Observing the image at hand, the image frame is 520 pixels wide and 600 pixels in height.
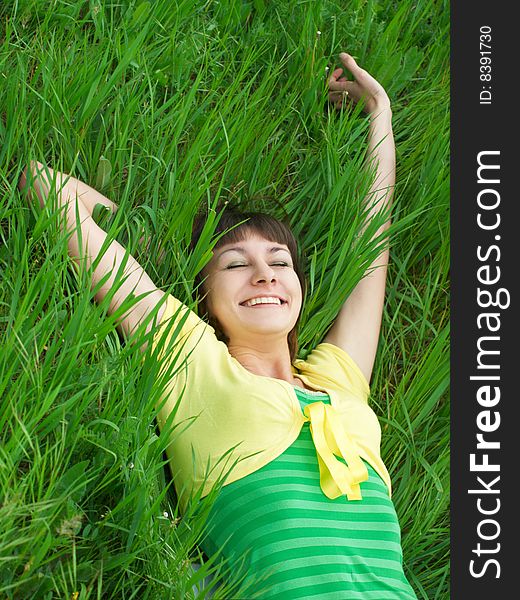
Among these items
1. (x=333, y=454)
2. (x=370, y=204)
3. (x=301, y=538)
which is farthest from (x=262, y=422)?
(x=370, y=204)

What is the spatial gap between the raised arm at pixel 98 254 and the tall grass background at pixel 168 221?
46 millimetres

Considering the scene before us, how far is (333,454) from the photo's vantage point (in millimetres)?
2303

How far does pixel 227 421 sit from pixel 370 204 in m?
0.95

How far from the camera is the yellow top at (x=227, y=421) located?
225 centimetres

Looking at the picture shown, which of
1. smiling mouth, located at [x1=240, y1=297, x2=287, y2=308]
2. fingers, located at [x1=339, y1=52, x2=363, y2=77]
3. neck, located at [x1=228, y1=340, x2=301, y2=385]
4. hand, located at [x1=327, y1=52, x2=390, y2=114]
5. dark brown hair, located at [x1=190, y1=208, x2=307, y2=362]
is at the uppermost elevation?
fingers, located at [x1=339, y1=52, x2=363, y2=77]

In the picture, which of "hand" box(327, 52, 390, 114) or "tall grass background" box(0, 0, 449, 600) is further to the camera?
"hand" box(327, 52, 390, 114)

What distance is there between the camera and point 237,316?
98.3 inches

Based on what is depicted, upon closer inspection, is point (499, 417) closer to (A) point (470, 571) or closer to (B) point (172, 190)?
(A) point (470, 571)

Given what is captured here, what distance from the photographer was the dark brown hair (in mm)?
2594

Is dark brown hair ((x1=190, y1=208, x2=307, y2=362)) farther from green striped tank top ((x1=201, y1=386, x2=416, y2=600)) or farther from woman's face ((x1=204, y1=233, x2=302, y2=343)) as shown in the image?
green striped tank top ((x1=201, y1=386, x2=416, y2=600))

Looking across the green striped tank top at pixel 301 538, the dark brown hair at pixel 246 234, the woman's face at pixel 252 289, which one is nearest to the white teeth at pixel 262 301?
the woman's face at pixel 252 289

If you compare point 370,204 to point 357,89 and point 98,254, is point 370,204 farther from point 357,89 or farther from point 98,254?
point 98,254

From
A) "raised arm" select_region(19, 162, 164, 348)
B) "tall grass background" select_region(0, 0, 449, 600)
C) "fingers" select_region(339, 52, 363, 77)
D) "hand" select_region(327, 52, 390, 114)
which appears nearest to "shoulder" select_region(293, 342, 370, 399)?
"tall grass background" select_region(0, 0, 449, 600)

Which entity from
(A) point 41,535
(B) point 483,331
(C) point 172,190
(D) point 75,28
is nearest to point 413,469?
(B) point 483,331
